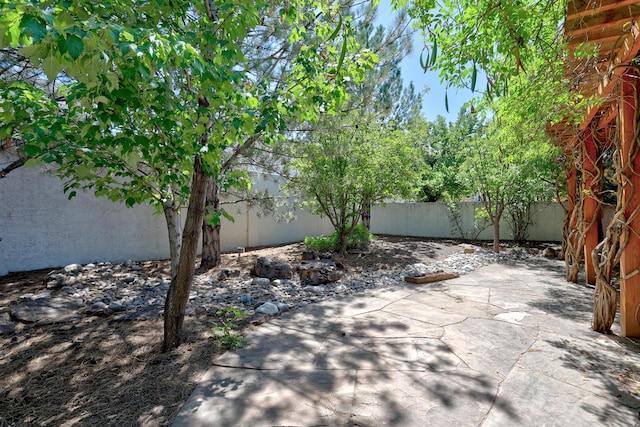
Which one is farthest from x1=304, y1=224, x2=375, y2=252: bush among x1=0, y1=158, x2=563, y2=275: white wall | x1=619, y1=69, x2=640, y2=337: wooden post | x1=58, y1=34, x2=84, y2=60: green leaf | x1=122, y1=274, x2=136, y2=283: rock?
x1=58, y1=34, x2=84, y2=60: green leaf

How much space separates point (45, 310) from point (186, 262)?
2096 mm

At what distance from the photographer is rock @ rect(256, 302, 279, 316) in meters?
3.39

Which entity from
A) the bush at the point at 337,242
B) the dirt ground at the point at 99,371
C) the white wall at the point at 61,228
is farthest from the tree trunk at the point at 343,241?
the dirt ground at the point at 99,371

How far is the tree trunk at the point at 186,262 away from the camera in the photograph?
7.97 ft

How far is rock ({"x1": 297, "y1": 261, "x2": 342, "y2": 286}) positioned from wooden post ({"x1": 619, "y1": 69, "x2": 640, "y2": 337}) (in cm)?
333

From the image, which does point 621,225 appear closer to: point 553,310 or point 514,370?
point 553,310

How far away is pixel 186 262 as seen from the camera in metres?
2.45

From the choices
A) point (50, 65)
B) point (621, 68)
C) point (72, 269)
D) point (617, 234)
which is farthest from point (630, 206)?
point (72, 269)

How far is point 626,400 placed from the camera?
184 centimetres

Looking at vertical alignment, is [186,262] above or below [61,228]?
below

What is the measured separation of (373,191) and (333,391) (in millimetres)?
4765

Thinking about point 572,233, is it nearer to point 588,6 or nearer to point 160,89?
point 588,6

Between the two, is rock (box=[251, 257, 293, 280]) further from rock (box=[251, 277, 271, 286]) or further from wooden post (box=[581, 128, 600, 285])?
wooden post (box=[581, 128, 600, 285])

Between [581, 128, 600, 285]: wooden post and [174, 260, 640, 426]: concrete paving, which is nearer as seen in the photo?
[174, 260, 640, 426]: concrete paving
